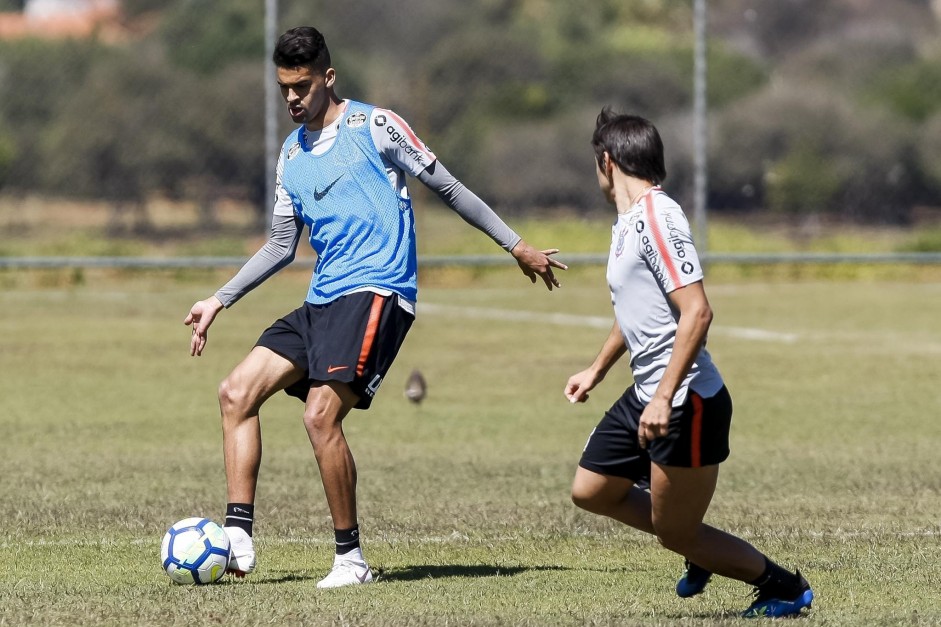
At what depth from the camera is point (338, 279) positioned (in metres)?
6.66

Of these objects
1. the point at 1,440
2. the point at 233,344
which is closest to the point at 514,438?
the point at 1,440

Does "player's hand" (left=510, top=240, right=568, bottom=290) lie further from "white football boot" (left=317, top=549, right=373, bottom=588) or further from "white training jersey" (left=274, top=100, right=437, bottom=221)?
"white football boot" (left=317, top=549, right=373, bottom=588)

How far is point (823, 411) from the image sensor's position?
41.8ft

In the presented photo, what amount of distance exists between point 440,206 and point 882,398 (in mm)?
10263

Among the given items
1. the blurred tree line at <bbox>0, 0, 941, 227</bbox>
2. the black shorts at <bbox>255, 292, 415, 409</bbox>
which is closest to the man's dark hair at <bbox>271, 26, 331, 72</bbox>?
the black shorts at <bbox>255, 292, 415, 409</bbox>

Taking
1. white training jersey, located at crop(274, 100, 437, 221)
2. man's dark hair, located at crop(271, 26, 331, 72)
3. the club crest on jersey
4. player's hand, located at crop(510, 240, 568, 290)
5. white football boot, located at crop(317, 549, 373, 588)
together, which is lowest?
white football boot, located at crop(317, 549, 373, 588)

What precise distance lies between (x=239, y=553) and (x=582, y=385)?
60.6 inches

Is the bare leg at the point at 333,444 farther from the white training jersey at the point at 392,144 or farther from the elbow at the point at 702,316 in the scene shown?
the elbow at the point at 702,316

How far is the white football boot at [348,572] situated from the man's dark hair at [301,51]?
6.23 feet

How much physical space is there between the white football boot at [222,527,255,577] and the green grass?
61mm

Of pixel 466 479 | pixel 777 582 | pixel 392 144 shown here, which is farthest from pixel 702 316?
pixel 466 479

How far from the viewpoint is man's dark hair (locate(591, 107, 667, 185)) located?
18.3 feet

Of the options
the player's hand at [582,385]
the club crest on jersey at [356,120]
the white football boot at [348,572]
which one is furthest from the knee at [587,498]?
the club crest on jersey at [356,120]

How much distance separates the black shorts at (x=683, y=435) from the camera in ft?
17.9
